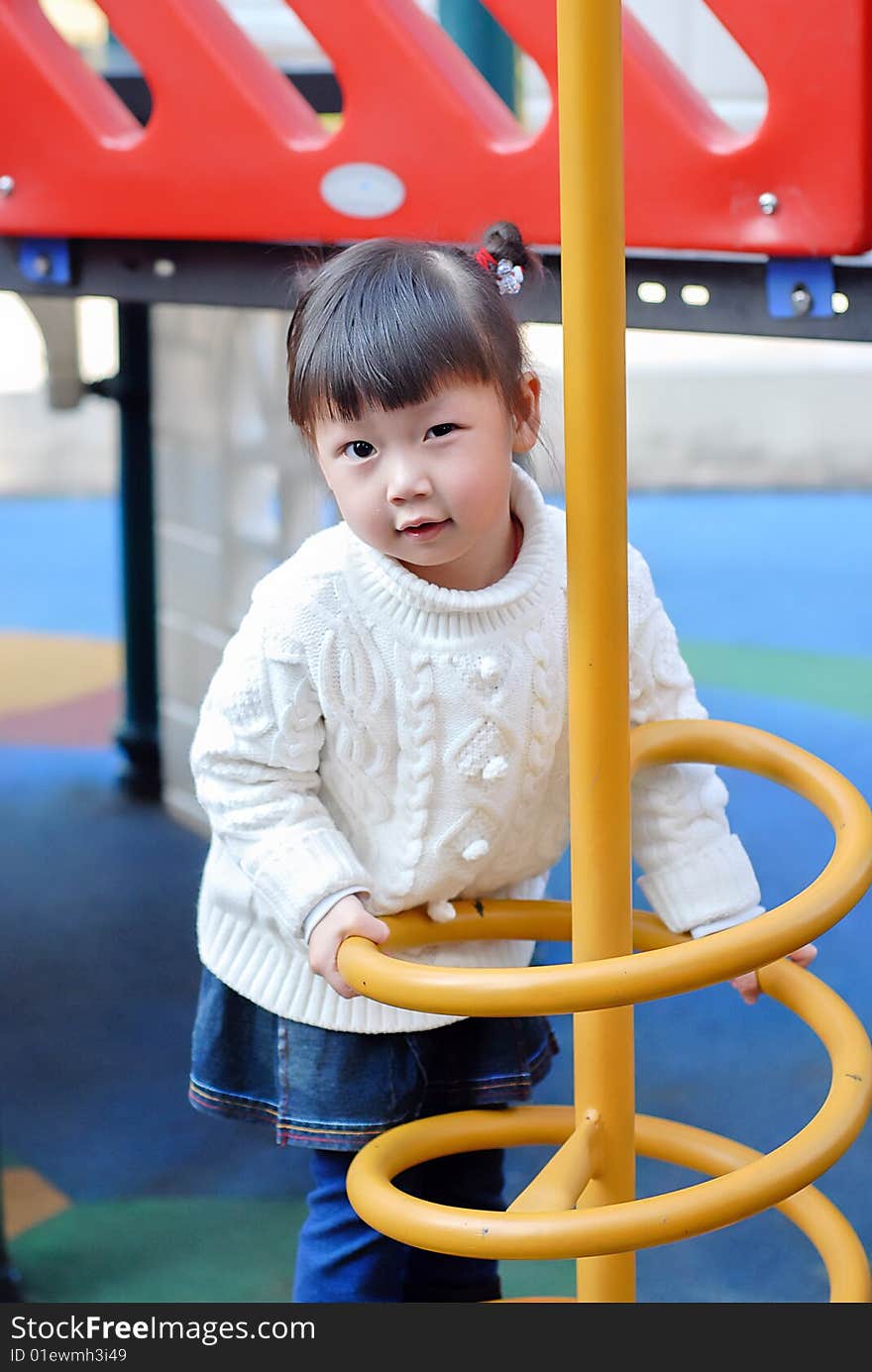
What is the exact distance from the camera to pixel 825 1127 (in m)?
1.01

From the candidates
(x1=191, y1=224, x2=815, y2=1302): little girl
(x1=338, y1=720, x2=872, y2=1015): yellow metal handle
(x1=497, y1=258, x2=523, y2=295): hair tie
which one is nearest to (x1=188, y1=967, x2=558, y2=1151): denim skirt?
(x1=191, y1=224, x2=815, y2=1302): little girl

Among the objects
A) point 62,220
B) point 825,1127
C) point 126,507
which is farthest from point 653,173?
point 126,507

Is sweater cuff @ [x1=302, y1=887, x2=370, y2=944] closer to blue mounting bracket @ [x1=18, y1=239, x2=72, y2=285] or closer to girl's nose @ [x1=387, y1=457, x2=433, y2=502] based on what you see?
girl's nose @ [x1=387, y1=457, x2=433, y2=502]

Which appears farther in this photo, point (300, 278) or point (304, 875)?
point (300, 278)

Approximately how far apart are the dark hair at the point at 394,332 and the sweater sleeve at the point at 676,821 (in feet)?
0.72

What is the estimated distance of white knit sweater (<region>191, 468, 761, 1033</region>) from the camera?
1.15 meters

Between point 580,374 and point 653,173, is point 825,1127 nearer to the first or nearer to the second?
point 580,374

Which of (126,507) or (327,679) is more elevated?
(126,507)

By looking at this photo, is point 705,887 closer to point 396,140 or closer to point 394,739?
point 394,739

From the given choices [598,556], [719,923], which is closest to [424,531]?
[598,556]

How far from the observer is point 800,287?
1.23 meters

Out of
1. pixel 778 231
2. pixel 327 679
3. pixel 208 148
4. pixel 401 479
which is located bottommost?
pixel 327 679

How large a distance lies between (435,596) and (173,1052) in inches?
49.8

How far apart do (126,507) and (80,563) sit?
2.54 metres
